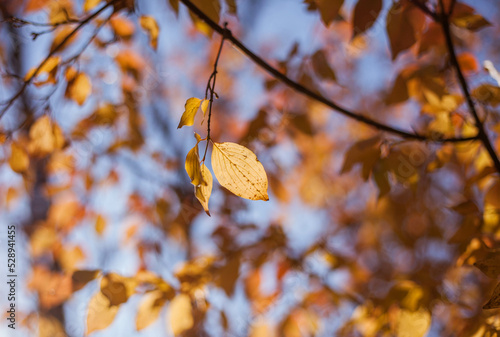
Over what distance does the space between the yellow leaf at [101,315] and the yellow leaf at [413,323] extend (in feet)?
2.05

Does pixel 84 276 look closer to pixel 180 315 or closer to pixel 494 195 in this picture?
pixel 180 315

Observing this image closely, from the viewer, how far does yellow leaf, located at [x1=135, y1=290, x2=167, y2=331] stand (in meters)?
0.79

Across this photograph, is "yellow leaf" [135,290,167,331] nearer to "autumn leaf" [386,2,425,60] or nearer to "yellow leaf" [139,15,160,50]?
"yellow leaf" [139,15,160,50]

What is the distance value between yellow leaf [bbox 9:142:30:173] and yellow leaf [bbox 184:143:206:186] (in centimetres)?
63

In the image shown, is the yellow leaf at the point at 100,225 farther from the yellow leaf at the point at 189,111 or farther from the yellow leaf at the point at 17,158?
the yellow leaf at the point at 189,111

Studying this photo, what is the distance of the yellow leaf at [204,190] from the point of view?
49cm

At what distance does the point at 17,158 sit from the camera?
85 cm

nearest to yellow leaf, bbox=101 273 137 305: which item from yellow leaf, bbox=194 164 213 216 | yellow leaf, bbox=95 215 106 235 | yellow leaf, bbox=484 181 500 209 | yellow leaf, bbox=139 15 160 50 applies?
yellow leaf, bbox=194 164 213 216

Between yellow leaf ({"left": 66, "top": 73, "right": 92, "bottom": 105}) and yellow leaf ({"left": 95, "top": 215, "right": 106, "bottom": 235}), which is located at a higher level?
yellow leaf ({"left": 66, "top": 73, "right": 92, "bottom": 105})

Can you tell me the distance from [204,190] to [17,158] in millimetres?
655

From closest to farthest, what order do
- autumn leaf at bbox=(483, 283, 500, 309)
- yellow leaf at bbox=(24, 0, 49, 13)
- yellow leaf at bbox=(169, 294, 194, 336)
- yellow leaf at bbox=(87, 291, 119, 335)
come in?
autumn leaf at bbox=(483, 283, 500, 309)
yellow leaf at bbox=(87, 291, 119, 335)
yellow leaf at bbox=(169, 294, 194, 336)
yellow leaf at bbox=(24, 0, 49, 13)

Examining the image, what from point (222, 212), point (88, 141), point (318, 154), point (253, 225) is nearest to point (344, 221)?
point (318, 154)

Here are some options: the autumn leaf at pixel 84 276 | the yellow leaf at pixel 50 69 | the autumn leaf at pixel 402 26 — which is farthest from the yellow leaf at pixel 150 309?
the autumn leaf at pixel 402 26

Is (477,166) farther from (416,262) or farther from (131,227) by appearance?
(416,262)
